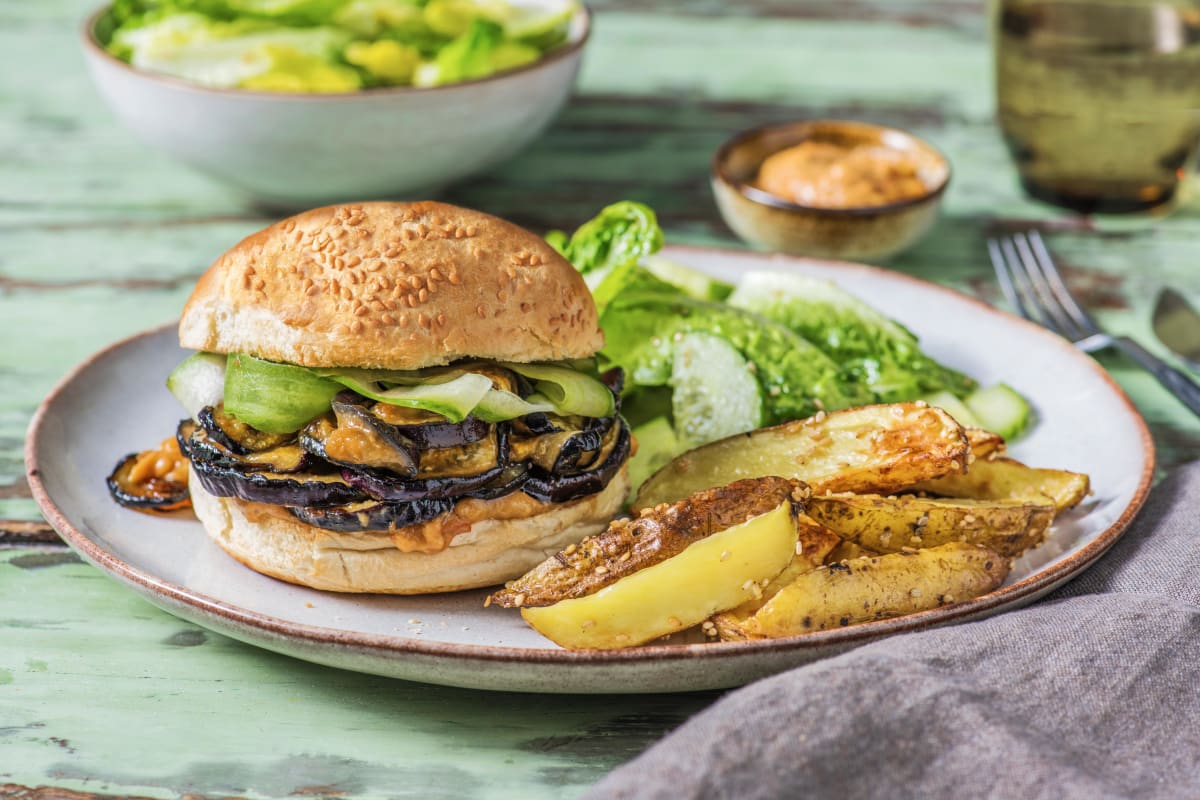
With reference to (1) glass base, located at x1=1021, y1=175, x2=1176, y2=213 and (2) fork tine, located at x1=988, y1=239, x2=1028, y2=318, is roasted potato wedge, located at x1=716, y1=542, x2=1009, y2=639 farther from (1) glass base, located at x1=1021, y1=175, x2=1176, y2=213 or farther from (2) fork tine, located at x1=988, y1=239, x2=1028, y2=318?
(1) glass base, located at x1=1021, y1=175, x2=1176, y2=213

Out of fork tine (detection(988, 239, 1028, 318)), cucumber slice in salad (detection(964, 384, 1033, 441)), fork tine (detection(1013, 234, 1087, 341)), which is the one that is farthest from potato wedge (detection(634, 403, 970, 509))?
fork tine (detection(988, 239, 1028, 318))

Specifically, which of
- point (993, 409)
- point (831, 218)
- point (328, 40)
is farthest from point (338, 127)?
point (993, 409)

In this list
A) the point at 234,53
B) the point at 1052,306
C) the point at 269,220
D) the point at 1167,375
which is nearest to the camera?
the point at 1167,375

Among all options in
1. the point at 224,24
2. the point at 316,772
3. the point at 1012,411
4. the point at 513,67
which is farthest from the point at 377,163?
the point at 316,772

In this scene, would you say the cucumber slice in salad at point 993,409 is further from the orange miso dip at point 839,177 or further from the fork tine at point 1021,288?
the orange miso dip at point 839,177

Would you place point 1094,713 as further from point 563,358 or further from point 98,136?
point 98,136

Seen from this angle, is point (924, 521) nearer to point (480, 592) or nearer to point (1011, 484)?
point (1011, 484)

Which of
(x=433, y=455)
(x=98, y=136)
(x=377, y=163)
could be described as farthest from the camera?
(x=98, y=136)
